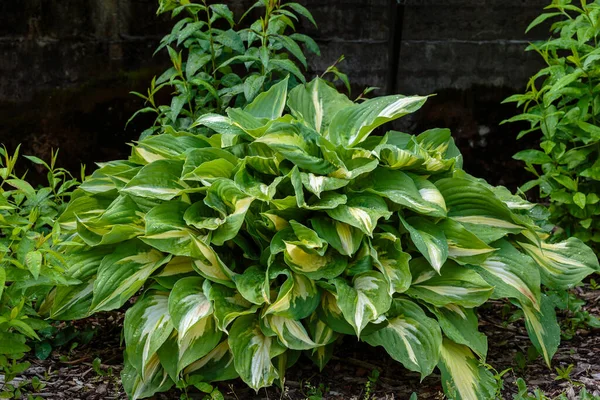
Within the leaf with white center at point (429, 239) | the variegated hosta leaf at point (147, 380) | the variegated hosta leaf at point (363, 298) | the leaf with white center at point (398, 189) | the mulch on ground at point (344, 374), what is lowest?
the mulch on ground at point (344, 374)

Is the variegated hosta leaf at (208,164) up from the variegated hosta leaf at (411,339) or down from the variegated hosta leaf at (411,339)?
up

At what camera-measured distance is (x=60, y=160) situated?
431cm

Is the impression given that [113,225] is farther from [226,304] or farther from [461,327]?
[461,327]

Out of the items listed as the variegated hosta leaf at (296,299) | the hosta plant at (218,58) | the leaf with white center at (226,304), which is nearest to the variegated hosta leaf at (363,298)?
the variegated hosta leaf at (296,299)

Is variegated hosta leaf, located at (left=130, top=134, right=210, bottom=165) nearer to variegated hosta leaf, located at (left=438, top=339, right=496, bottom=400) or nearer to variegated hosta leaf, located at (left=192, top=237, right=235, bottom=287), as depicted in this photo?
variegated hosta leaf, located at (left=192, top=237, right=235, bottom=287)

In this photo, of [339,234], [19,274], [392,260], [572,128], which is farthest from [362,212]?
[572,128]

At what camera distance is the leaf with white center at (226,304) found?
8.09ft

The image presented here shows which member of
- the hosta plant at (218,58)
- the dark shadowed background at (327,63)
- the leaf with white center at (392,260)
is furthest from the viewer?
the dark shadowed background at (327,63)

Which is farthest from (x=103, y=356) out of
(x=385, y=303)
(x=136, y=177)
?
(x=385, y=303)

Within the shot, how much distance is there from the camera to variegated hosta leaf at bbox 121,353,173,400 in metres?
2.54

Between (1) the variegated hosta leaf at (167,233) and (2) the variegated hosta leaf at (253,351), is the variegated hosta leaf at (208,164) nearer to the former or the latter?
(1) the variegated hosta leaf at (167,233)

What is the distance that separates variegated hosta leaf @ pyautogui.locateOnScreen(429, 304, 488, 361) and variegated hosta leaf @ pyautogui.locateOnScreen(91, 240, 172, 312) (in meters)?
1.09

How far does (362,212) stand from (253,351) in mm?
654

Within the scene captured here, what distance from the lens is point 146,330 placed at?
8.41 feet
